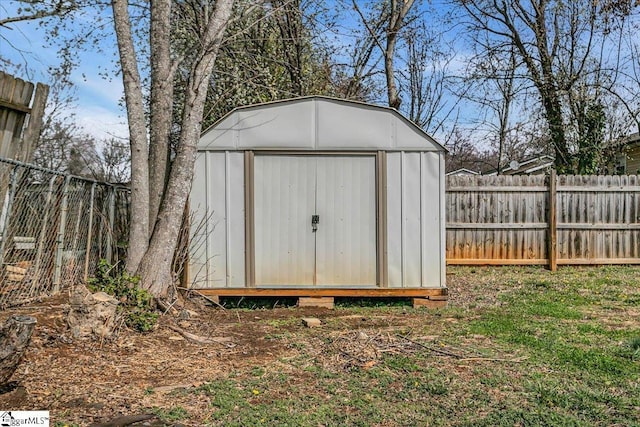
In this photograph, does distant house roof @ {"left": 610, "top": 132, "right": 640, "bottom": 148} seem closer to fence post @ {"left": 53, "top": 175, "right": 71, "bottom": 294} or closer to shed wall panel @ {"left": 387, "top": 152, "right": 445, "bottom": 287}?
shed wall panel @ {"left": 387, "top": 152, "right": 445, "bottom": 287}

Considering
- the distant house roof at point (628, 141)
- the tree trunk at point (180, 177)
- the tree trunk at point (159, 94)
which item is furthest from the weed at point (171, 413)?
the distant house roof at point (628, 141)


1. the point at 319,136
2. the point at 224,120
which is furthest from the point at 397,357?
the point at 224,120

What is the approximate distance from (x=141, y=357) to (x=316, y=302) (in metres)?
2.97

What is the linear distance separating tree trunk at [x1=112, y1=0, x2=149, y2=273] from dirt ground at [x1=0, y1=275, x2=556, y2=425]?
884mm

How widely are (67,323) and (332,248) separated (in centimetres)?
346

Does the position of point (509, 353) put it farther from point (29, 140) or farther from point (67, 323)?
point (29, 140)

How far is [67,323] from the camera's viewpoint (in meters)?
4.39

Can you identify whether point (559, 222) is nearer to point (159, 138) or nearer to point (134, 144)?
point (159, 138)

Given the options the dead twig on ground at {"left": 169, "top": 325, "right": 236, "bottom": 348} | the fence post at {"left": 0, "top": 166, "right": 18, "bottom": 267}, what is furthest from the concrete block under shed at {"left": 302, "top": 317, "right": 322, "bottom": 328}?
the fence post at {"left": 0, "top": 166, "right": 18, "bottom": 267}

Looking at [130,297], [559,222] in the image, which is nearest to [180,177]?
[130,297]

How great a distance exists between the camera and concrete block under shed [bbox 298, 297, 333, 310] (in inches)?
270

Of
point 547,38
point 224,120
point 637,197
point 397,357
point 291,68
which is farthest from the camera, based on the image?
point 547,38

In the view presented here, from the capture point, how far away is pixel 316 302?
6.88 meters

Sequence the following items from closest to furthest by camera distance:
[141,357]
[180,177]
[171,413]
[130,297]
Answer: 1. [171,413]
2. [141,357]
3. [130,297]
4. [180,177]
